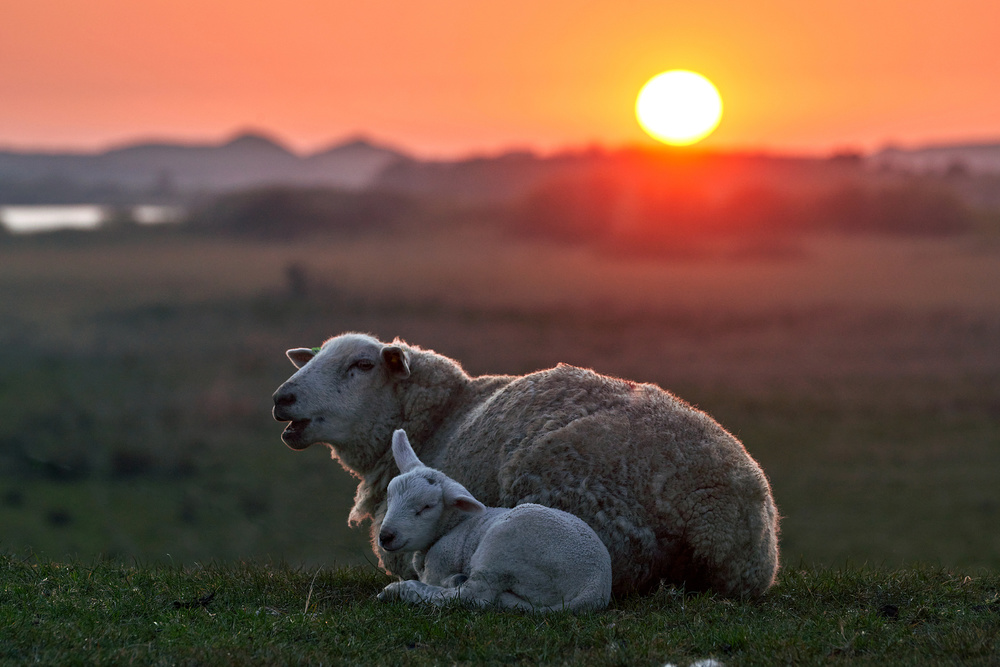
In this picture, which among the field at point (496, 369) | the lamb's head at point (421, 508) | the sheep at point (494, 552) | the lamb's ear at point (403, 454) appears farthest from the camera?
the field at point (496, 369)

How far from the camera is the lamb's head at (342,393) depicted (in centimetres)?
803

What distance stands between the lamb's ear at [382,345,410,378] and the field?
5.16ft

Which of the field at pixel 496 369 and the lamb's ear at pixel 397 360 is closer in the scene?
the lamb's ear at pixel 397 360

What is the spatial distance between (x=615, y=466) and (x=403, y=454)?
5.04 ft

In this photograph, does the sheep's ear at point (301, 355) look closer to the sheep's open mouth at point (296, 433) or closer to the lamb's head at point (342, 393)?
the lamb's head at point (342, 393)

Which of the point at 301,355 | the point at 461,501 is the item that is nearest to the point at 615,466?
the point at 461,501

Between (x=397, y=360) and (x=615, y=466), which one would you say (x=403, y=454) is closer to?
(x=397, y=360)

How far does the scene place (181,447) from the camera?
157ft

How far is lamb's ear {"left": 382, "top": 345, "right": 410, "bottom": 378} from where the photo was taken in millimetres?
8125

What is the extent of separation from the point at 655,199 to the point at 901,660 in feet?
318

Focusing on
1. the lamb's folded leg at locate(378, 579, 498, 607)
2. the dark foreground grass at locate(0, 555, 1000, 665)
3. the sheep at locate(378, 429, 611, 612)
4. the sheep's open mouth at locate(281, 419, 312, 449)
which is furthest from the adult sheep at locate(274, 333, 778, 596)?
the lamb's folded leg at locate(378, 579, 498, 607)

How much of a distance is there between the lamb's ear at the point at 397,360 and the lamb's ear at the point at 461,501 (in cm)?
167

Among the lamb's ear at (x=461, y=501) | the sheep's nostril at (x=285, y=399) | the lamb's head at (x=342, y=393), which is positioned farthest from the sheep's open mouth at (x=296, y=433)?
the lamb's ear at (x=461, y=501)

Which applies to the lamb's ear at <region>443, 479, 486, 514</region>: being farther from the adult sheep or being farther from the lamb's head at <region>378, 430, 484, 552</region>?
the adult sheep
